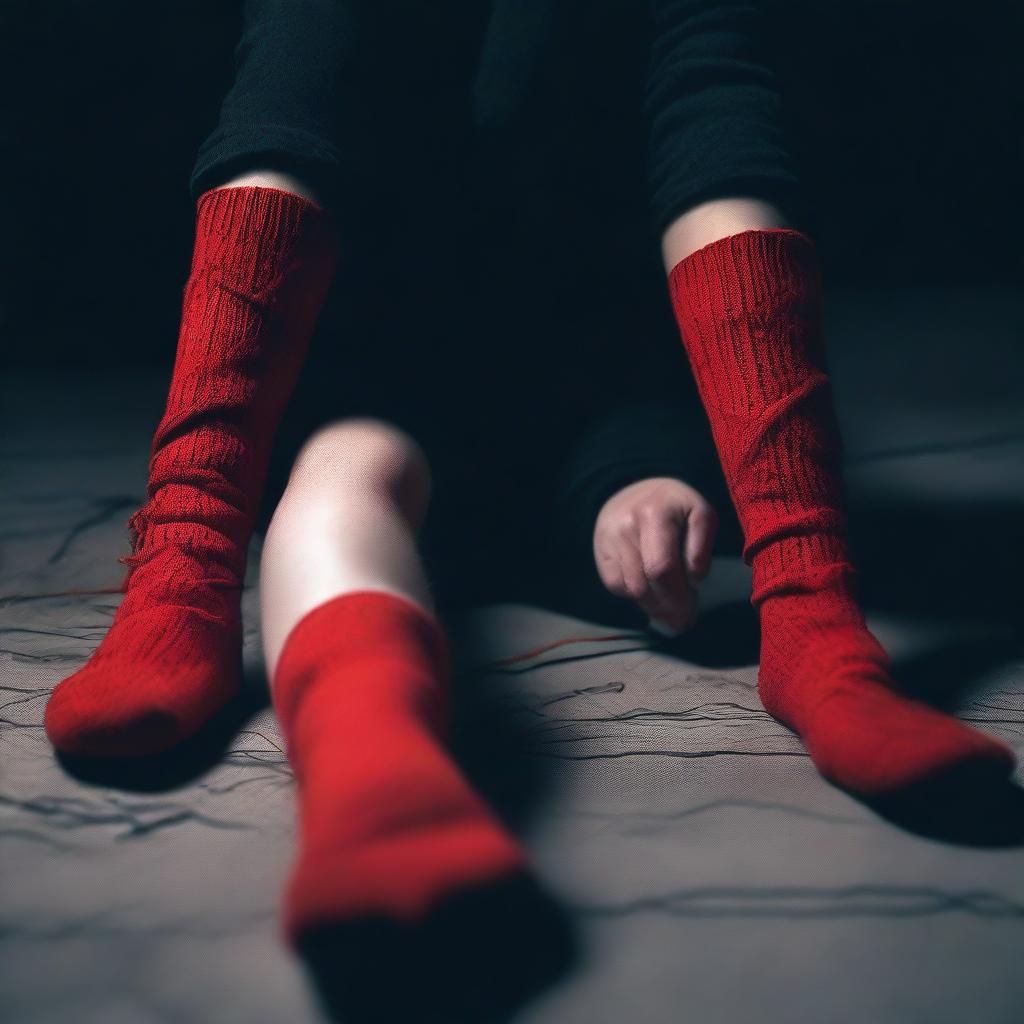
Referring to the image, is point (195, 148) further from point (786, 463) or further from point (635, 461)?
point (786, 463)

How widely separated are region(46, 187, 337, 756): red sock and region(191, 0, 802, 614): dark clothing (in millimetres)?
41

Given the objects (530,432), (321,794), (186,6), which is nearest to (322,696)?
(321,794)

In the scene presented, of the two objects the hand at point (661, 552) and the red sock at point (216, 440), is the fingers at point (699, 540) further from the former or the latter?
the red sock at point (216, 440)

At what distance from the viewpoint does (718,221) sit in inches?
22.8

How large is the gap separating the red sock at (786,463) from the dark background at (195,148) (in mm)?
629

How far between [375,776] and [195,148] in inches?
Answer: 36.6

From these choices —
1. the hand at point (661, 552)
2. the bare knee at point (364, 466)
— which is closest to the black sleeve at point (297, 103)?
the bare knee at point (364, 466)

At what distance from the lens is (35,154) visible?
43.4 inches

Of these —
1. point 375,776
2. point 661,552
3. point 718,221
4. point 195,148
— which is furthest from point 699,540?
point 195,148

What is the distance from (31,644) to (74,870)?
0.27 metres

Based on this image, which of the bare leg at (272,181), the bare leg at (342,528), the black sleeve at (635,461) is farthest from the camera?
the black sleeve at (635,461)

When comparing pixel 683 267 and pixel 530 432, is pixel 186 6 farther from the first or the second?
pixel 683 267

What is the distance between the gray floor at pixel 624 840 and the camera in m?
0.36

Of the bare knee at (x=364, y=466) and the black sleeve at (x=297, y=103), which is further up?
the black sleeve at (x=297, y=103)
